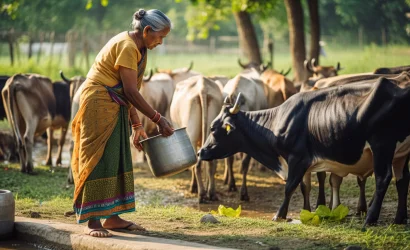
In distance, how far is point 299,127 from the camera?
8.73m

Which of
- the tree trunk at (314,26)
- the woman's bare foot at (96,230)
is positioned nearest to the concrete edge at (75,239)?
the woman's bare foot at (96,230)

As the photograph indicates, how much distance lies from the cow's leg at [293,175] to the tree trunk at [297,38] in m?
9.95

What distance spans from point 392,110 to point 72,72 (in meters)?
21.7

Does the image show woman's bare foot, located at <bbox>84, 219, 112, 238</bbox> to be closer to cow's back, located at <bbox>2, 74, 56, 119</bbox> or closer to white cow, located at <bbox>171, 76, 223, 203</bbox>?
white cow, located at <bbox>171, 76, 223, 203</bbox>

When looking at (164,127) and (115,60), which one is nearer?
(115,60)

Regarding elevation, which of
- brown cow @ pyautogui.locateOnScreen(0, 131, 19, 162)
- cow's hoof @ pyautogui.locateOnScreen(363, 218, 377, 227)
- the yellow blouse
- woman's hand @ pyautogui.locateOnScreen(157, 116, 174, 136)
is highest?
the yellow blouse

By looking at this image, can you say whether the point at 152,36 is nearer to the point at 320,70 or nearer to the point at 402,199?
the point at 402,199

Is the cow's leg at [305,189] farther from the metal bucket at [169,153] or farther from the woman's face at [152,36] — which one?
the woman's face at [152,36]

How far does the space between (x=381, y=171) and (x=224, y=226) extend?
1.70 meters

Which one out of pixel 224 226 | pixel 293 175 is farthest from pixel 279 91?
pixel 224 226

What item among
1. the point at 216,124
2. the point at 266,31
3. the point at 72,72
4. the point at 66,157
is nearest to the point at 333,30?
the point at 266,31

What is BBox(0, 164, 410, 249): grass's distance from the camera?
667cm

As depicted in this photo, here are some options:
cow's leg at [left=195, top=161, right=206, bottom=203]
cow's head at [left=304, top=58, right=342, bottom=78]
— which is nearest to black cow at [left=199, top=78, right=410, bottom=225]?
cow's leg at [left=195, top=161, right=206, bottom=203]

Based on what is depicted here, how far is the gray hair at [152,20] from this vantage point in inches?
269
